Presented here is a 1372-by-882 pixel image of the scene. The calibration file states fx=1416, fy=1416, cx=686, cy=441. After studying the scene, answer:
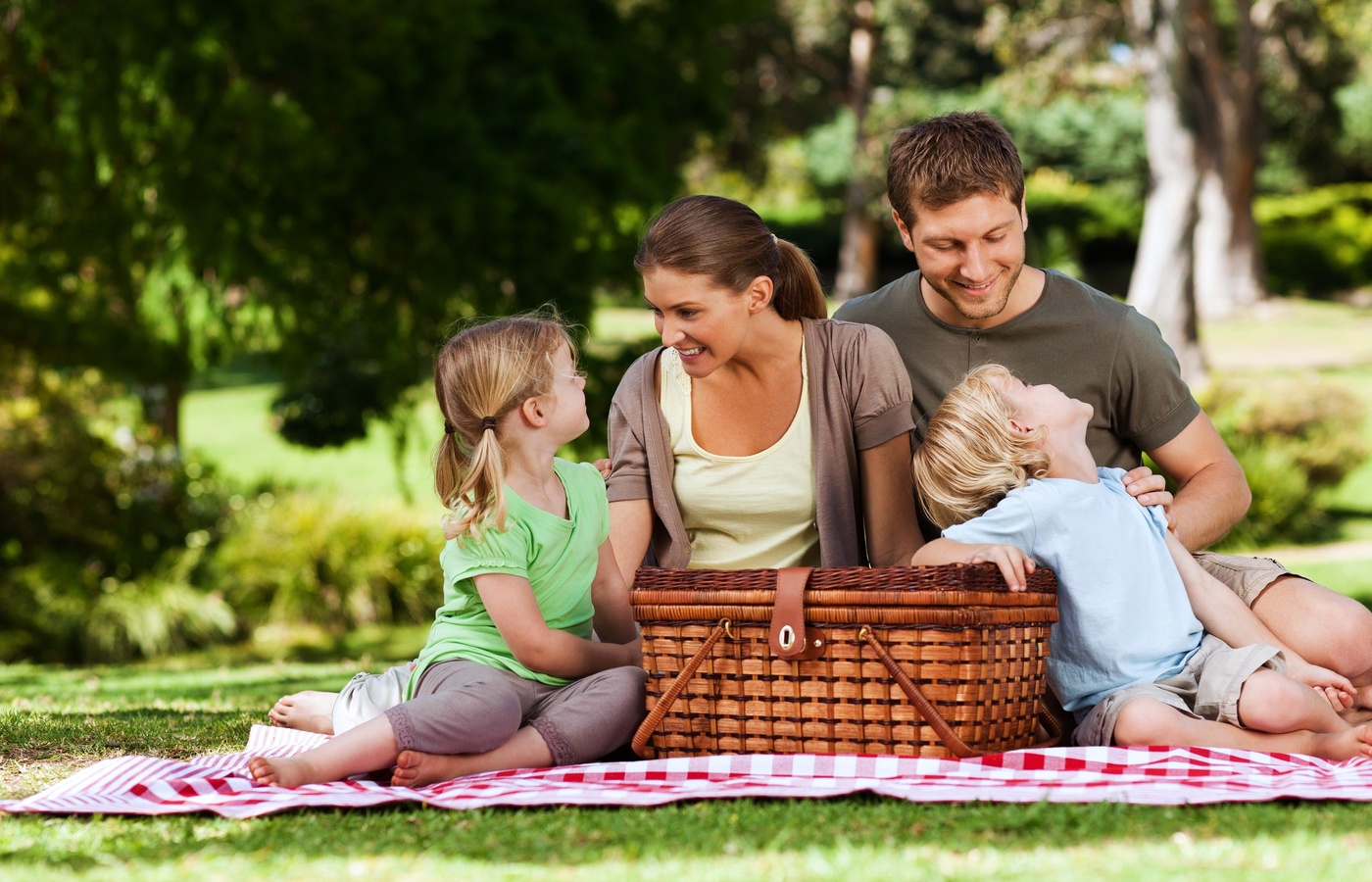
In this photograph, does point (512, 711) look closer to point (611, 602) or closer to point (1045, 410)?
point (611, 602)

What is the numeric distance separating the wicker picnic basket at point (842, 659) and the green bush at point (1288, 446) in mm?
9674

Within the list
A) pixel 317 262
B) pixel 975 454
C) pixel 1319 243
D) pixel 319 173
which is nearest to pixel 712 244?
pixel 975 454

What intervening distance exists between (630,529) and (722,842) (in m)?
1.51

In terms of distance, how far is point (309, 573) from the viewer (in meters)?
10.5

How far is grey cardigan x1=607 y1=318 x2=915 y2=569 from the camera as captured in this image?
3742mm

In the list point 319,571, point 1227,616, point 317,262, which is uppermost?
point 317,262

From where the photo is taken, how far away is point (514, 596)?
3342 mm

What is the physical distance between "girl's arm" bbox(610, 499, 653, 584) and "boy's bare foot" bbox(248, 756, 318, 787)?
43.9 inches

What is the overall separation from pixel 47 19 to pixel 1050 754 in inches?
255

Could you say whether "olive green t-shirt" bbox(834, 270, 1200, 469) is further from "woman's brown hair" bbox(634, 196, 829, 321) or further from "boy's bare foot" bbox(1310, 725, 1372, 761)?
"boy's bare foot" bbox(1310, 725, 1372, 761)

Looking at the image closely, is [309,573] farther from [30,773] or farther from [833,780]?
[833,780]

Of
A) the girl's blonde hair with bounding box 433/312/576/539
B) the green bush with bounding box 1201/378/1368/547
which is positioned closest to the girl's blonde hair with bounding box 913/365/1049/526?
the girl's blonde hair with bounding box 433/312/576/539

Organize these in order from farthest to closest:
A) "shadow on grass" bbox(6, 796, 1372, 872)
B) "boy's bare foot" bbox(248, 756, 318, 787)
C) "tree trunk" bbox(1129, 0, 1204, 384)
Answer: "tree trunk" bbox(1129, 0, 1204, 384) < "boy's bare foot" bbox(248, 756, 318, 787) < "shadow on grass" bbox(6, 796, 1372, 872)

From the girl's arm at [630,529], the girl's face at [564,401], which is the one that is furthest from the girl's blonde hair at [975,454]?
the girl's face at [564,401]
